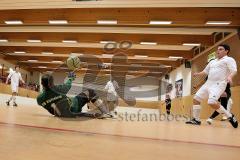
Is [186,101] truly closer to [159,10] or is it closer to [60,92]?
[159,10]

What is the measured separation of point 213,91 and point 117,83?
914 centimetres

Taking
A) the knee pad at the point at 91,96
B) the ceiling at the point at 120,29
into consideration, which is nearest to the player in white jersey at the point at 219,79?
the knee pad at the point at 91,96

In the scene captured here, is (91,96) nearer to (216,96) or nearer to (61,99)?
(61,99)

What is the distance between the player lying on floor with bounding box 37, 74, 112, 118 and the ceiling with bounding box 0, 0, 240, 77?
15.2 feet

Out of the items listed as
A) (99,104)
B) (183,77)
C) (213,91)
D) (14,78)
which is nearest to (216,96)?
(213,91)

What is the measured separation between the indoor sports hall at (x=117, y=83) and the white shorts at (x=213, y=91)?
2 centimetres

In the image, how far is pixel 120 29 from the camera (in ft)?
51.6

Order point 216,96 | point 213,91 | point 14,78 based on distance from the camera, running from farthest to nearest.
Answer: point 14,78
point 213,91
point 216,96

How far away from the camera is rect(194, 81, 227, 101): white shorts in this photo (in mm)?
6133

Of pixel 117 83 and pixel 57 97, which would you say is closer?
pixel 57 97

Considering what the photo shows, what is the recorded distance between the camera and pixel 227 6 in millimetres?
11531

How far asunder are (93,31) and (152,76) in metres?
19.8

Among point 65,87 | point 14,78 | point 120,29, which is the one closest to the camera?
point 65,87

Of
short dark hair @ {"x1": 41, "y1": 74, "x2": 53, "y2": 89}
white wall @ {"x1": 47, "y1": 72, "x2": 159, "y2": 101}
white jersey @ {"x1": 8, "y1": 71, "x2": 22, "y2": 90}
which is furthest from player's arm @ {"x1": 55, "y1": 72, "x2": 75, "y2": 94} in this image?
white wall @ {"x1": 47, "y1": 72, "x2": 159, "y2": 101}
